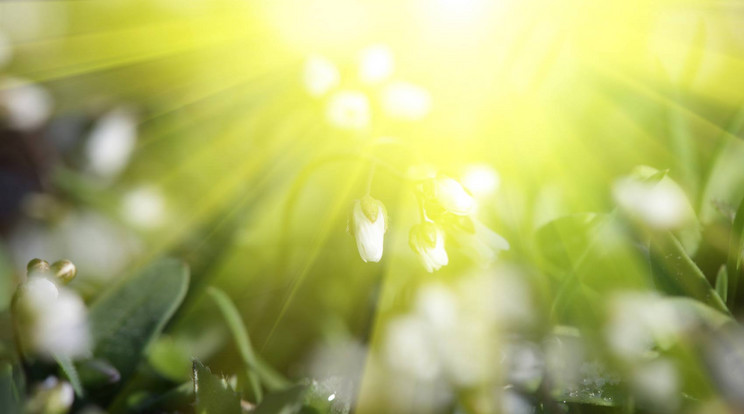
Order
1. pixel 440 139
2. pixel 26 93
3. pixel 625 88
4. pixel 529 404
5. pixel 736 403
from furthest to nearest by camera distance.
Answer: pixel 26 93, pixel 440 139, pixel 625 88, pixel 529 404, pixel 736 403

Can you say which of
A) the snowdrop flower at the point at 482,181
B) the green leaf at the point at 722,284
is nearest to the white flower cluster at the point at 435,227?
the snowdrop flower at the point at 482,181

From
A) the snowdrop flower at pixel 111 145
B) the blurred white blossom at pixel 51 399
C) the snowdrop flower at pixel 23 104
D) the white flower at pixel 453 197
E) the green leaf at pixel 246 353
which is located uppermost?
the snowdrop flower at pixel 23 104

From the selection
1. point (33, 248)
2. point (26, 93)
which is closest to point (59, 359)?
point (33, 248)

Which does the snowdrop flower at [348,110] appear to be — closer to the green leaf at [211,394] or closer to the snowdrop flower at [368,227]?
the snowdrop flower at [368,227]

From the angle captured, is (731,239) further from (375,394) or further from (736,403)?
(375,394)

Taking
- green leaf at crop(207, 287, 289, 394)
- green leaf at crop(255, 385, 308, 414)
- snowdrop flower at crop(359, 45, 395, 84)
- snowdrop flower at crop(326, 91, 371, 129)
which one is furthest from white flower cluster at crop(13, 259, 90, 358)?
snowdrop flower at crop(359, 45, 395, 84)

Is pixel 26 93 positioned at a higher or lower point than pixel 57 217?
higher

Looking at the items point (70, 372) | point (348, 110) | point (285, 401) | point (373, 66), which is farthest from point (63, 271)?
point (373, 66)
